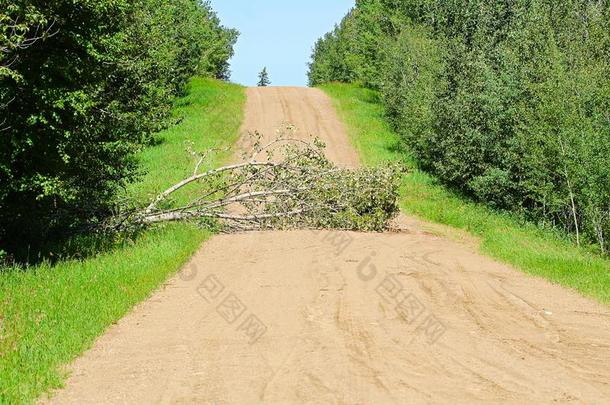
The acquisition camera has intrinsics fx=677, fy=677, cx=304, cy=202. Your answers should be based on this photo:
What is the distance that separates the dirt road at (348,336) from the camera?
6.12m

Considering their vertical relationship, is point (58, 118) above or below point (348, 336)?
above

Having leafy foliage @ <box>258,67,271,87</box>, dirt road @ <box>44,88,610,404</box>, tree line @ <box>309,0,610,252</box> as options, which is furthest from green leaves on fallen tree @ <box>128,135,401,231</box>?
leafy foliage @ <box>258,67,271,87</box>

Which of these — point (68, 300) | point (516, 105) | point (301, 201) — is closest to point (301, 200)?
point (301, 201)

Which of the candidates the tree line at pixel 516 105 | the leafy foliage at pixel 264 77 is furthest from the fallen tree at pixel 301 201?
the leafy foliage at pixel 264 77

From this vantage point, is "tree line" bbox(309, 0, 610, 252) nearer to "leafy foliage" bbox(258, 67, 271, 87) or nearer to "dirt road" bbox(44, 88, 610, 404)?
"dirt road" bbox(44, 88, 610, 404)

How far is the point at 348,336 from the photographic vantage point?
767 cm

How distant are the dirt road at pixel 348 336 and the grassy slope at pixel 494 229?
2.77 feet

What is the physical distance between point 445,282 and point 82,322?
18.3ft

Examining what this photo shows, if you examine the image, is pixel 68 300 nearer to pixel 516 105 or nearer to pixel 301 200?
pixel 301 200

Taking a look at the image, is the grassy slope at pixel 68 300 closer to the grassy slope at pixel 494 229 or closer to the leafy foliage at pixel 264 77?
the grassy slope at pixel 494 229

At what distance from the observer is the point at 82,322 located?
8.34 meters

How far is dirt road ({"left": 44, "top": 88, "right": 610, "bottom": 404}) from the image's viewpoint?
6.12 m

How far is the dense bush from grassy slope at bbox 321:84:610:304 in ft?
27.6

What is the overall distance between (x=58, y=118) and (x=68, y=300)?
10.3 ft
